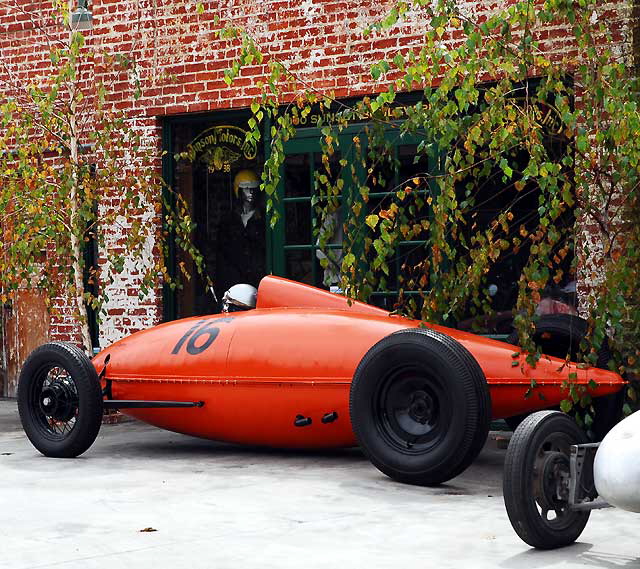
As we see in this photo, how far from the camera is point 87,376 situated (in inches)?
334

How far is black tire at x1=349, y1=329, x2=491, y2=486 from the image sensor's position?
7094mm

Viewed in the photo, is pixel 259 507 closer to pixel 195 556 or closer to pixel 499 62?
pixel 195 556

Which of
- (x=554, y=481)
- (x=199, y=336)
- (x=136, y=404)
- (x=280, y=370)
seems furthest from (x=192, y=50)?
(x=554, y=481)

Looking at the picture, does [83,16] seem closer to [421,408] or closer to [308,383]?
[308,383]

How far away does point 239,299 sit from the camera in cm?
945

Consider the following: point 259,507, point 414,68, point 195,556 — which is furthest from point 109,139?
point 195,556

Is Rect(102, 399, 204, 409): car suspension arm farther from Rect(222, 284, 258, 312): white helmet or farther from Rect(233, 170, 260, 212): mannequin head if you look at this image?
Rect(233, 170, 260, 212): mannequin head

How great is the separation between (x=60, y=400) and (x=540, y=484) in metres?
4.20

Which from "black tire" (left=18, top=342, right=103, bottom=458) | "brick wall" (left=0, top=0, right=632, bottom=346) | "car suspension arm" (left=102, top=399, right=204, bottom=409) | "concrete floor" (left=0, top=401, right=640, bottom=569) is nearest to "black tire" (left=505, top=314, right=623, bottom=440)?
"concrete floor" (left=0, top=401, right=640, bottom=569)

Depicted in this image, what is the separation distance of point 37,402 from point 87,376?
60 centimetres

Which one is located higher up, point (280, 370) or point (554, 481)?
point (280, 370)

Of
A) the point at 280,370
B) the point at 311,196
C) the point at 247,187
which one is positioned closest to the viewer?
the point at 280,370

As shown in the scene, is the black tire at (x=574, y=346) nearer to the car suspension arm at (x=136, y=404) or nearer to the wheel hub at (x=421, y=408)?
the wheel hub at (x=421, y=408)

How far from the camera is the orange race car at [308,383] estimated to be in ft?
23.7
